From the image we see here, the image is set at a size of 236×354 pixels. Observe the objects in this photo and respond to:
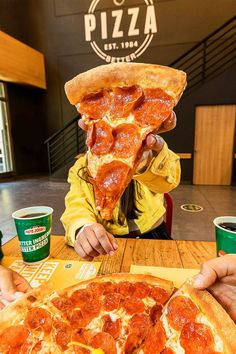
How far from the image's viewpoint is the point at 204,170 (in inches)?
235

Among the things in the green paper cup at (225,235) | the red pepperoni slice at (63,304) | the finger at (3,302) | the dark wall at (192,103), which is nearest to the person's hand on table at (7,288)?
the finger at (3,302)

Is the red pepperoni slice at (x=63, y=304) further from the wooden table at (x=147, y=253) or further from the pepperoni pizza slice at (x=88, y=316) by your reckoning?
the wooden table at (x=147, y=253)

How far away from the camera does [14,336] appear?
62cm

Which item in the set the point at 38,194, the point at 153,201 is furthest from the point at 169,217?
the point at 38,194

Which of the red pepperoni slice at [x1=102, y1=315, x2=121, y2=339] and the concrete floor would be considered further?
the concrete floor

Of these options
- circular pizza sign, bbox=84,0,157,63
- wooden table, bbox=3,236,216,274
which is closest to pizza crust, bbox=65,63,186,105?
wooden table, bbox=3,236,216,274

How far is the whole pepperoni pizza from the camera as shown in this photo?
58 centimetres

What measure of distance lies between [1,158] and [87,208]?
638 cm

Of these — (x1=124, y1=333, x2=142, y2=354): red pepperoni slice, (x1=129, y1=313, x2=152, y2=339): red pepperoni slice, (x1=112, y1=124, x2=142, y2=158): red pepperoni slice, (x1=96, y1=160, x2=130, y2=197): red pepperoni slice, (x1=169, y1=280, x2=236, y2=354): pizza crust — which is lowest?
(x1=124, y1=333, x2=142, y2=354): red pepperoni slice

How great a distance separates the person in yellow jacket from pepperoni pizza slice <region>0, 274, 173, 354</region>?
14cm

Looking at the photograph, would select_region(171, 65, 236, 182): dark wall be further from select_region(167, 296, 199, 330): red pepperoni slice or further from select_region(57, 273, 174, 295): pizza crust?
select_region(167, 296, 199, 330): red pepperoni slice

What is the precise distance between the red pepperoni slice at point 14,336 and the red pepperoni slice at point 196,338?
43 cm

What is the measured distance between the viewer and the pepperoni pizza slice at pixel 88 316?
63 cm

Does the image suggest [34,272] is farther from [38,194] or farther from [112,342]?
[38,194]
